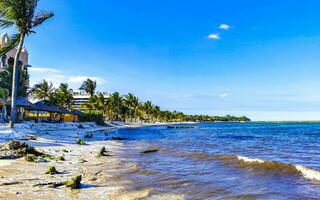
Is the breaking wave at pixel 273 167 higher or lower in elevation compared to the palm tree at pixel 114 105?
lower

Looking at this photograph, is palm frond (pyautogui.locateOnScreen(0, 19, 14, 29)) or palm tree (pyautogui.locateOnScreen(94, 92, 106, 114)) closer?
palm frond (pyautogui.locateOnScreen(0, 19, 14, 29))

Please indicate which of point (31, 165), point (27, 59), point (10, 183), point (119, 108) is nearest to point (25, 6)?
point (31, 165)

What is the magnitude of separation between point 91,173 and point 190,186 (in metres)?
4.64

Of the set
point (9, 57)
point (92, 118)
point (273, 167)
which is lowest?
point (273, 167)

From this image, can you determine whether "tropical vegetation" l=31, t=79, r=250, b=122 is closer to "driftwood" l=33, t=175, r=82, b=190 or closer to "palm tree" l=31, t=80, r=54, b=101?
"palm tree" l=31, t=80, r=54, b=101

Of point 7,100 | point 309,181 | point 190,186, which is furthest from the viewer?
point 7,100

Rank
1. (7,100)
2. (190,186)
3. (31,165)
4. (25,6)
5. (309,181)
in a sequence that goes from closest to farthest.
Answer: (190,186) → (309,181) → (31,165) → (25,6) → (7,100)

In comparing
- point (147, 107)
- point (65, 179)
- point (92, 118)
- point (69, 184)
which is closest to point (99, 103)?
point (92, 118)

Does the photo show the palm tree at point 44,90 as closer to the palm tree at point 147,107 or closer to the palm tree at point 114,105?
the palm tree at point 114,105

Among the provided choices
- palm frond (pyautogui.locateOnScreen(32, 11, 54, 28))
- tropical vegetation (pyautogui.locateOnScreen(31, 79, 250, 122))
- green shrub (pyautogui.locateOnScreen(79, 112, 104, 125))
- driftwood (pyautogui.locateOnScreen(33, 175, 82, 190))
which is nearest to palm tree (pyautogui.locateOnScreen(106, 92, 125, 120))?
tropical vegetation (pyautogui.locateOnScreen(31, 79, 250, 122))

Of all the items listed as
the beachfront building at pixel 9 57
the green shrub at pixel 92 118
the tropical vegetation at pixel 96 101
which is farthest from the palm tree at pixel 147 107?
the beachfront building at pixel 9 57

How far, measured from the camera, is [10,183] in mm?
12016

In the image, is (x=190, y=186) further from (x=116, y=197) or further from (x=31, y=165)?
(x=31, y=165)

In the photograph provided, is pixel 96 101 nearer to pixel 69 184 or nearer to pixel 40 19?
pixel 40 19
